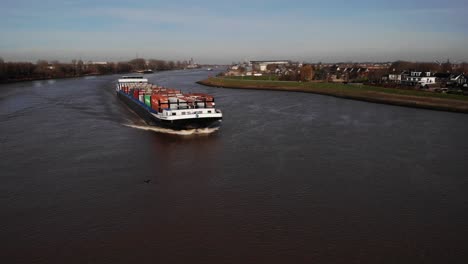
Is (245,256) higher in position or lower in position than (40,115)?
lower

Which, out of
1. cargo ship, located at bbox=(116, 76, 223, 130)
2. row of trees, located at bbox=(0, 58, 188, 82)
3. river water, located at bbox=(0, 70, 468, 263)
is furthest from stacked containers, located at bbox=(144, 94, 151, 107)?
row of trees, located at bbox=(0, 58, 188, 82)

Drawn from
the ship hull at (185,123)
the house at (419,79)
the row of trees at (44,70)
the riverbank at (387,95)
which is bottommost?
the ship hull at (185,123)

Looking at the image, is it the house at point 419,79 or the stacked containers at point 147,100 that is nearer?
the stacked containers at point 147,100

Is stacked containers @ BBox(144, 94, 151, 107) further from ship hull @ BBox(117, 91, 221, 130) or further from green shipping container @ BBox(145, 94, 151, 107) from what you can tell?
ship hull @ BBox(117, 91, 221, 130)

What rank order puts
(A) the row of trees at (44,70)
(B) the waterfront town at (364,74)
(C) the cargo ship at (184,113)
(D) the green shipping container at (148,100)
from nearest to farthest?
(C) the cargo ship at (184,113)
(D) the green shipping container at (148,100)
(B) the waterfront town at (364,74)
(A) the row of trees at (44,70)

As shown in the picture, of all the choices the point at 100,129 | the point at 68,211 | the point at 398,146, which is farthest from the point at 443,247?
the point at 100,129

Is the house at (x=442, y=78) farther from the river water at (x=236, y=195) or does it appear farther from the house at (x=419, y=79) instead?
the river water at (x=236, y=195)

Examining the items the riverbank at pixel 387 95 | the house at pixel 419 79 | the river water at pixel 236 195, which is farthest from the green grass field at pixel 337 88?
the river water at pixel 236 195

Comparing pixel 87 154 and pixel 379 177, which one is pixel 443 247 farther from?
pixel 87 154

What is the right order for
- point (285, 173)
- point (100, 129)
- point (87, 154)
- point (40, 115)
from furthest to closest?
point (40, 115), point (100, 129), point (87, 154), point (285, 173)
